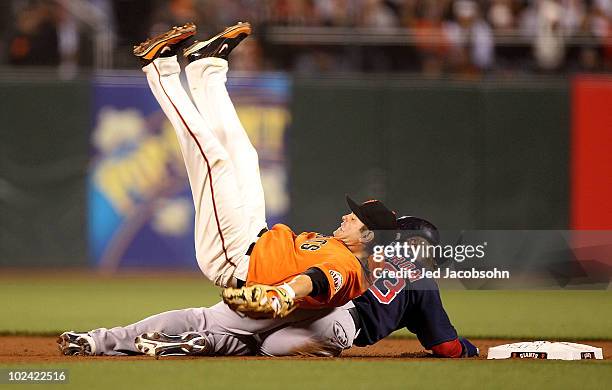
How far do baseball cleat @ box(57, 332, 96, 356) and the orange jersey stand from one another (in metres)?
0.91

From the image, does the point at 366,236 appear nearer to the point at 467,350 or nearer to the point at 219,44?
the point at 467,350

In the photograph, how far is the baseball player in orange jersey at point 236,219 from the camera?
545 centimetres

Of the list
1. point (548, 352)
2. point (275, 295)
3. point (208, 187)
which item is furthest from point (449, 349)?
point (208, 187)

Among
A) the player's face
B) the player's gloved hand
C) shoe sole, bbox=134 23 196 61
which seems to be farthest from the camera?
shoe sole, bbox=134 23 196 61

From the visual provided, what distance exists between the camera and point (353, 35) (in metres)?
13.0

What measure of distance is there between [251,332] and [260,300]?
2.64 feet

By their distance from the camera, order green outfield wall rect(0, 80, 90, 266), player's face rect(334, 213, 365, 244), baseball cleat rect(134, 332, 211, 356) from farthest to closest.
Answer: green outfield wall rect(0, 80, 90, 266)
player's face rect(334, 213, 365, 244)
baseball cleat rect(134, 332, 211, 356)

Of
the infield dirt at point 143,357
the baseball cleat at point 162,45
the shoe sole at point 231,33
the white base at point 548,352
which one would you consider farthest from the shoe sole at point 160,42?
the white base at point 548,352

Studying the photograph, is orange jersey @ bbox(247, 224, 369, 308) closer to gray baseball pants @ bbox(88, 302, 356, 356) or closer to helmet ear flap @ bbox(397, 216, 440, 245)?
gray baseball pants @ bbox(88, 302, 356, 356)

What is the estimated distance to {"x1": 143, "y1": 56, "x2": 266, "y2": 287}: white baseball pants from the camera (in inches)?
237

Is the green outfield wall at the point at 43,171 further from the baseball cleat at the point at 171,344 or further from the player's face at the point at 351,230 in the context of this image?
the player's face at the point at 351,230

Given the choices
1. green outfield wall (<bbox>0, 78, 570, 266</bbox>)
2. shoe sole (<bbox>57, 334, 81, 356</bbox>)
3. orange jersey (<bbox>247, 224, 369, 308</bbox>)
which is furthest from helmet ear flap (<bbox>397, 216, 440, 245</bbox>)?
green outfield wall (<bbox>0, 78, 570, 266</bbox>)

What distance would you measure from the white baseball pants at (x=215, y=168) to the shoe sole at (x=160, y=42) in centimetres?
6

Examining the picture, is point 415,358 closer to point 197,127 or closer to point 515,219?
point 197,127
